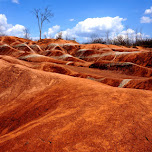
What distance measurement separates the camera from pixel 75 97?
3697 millimetres

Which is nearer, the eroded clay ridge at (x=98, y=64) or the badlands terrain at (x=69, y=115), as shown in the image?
the badlands terrain at (x=69, y=115)

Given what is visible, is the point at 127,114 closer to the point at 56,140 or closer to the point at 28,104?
the point at 56,140

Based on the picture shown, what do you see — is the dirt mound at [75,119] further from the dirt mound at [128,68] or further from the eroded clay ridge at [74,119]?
the dirt mound at [128,68]

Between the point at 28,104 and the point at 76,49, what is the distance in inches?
637

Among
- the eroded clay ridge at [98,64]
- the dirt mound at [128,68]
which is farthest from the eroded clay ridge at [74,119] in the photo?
the dirt mound at [128,68]

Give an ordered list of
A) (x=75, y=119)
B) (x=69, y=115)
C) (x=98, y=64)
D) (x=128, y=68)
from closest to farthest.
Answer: (x=75, y=119) < (x=69, y=115) < (x=128, y=68) < (x=98, y=64)

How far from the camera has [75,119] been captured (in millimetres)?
2623

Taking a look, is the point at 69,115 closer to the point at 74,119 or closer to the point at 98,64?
the point at 74,119

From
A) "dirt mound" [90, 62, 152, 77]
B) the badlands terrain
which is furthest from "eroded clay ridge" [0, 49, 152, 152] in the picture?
"dirt mound" [90, 62, 152, 77]

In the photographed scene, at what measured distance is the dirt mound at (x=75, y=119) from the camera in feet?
6.75

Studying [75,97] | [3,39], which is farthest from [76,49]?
[75,97]

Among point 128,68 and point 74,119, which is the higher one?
point 128,68

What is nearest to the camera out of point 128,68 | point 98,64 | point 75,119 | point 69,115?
point 75,119

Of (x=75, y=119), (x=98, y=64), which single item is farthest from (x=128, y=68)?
(x=75, y=119)
